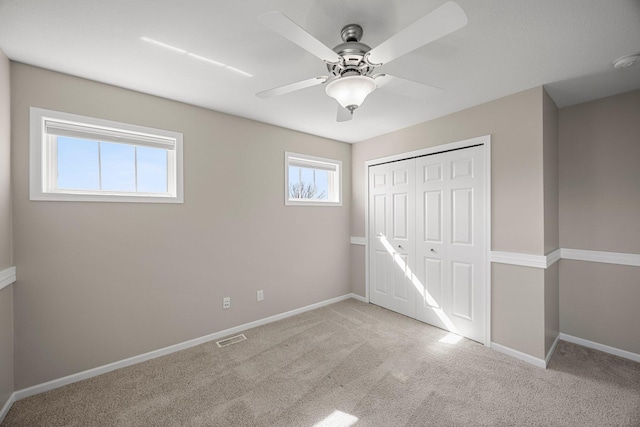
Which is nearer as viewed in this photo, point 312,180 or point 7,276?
point 7,276

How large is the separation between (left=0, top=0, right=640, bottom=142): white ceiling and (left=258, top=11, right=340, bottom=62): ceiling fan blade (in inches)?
11.3

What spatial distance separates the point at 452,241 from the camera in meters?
2.98

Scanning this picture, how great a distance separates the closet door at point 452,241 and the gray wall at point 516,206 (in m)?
0.14

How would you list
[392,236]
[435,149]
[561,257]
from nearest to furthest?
[561,257] → [435,149] → [392,236]

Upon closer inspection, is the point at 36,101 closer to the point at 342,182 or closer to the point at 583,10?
the point at 342,182

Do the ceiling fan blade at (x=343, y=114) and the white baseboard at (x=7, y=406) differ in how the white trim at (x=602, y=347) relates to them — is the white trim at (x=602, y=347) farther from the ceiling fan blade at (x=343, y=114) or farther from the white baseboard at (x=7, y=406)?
the white baseboard at (x=7, y=406)

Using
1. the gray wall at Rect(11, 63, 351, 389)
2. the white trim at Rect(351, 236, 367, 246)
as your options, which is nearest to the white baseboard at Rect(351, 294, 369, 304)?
the gray wall at Rect(11, 63, 351, 389)

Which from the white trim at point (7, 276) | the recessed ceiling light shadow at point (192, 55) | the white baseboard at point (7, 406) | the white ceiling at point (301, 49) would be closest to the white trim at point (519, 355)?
the white ceiling at point (301, 49)

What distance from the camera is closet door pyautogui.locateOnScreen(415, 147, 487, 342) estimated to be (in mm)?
2758

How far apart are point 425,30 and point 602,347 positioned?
135 inches

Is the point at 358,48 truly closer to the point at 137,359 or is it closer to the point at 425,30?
the point at 425,30

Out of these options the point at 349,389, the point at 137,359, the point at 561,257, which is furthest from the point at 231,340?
the point at 561,257

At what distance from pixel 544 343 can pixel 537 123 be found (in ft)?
6.34

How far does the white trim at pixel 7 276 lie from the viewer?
1.75 m
